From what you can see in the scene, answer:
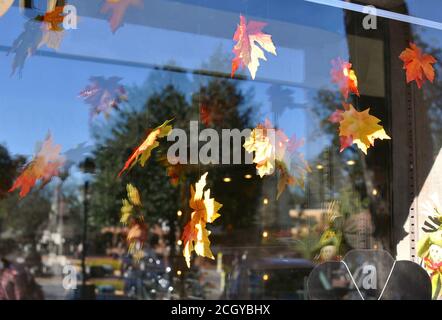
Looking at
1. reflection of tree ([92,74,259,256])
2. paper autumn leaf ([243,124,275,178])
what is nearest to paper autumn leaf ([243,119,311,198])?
paper autumn leaf ([243,124,275,178])

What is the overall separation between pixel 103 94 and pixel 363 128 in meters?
1.76

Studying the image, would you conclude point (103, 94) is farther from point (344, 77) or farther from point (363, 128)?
point (363, 128)

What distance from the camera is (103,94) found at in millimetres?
3076

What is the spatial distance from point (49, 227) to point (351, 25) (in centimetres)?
202

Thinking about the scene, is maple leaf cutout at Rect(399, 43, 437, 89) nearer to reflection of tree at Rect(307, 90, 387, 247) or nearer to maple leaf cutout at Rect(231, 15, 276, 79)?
reflection of tree at Rect(307, 90, 387, 247)

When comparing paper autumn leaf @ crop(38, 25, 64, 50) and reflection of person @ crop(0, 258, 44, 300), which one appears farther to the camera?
reflection of person @ crop(0, 258, 44, 300)

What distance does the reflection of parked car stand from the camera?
2.49 m

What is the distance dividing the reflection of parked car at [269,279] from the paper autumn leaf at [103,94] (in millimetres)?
1322

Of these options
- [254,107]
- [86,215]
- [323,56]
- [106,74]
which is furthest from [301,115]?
[86,215]

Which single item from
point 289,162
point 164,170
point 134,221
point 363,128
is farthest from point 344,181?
point 134,221

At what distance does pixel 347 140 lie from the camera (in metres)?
2.07

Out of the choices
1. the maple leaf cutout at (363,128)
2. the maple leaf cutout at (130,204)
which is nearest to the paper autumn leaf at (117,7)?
the maple leaf cutout at (363,128)

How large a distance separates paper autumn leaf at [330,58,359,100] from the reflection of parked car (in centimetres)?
77
